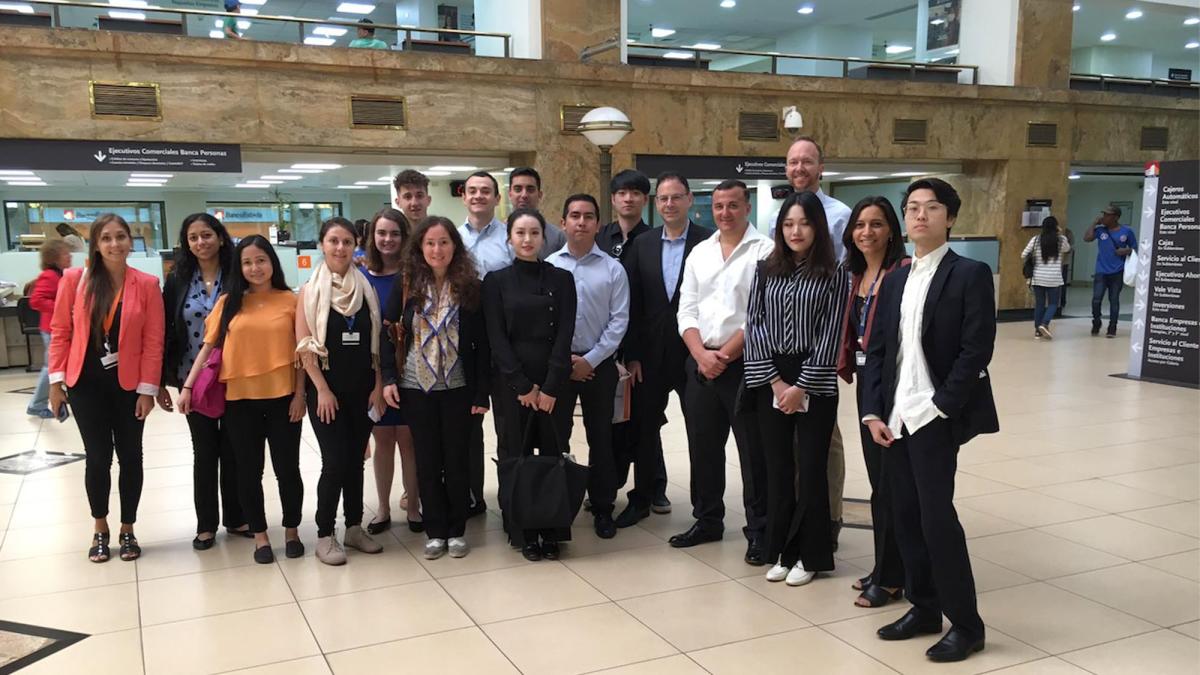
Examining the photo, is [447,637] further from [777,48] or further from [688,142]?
[777,48]

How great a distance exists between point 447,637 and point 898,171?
553 inches

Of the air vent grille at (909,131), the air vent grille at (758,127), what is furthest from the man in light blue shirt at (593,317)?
the air vent grille at (909,131)

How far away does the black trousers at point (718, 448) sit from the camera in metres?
3.94

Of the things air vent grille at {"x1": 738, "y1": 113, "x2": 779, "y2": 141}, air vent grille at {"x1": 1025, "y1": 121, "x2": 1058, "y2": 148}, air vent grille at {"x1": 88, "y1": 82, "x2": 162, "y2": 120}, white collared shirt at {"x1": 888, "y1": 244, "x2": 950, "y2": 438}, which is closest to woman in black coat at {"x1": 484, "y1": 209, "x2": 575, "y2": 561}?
white collared shirt at {"x1": 888, "y1": 244, "x2": 950, "y2": 438}

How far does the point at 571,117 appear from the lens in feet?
38.9

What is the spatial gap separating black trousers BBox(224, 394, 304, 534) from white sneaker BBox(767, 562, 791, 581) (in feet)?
6.45

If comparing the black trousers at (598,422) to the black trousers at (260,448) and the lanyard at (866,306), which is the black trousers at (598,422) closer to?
the black trousers at (260,448)

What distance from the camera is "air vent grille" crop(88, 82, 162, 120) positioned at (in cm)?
966

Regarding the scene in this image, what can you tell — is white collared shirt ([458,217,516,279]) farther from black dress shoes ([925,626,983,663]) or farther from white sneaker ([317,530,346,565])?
black dress shoes ([925,626,983,663])

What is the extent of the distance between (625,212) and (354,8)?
15.8m

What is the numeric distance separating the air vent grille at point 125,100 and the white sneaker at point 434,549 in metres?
7.97

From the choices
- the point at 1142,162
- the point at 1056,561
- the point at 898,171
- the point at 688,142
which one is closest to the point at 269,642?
the point at 1056,561

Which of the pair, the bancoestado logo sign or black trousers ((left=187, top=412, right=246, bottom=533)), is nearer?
black trousers ((left=187, top=412, right=246, bottom=533))

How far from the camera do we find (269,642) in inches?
127
